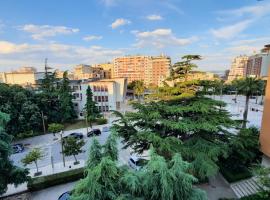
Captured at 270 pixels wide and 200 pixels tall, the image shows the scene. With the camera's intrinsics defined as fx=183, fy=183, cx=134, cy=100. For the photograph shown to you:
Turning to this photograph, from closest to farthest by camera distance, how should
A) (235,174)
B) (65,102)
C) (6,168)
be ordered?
(6,168)
(235,174)
(65,102)

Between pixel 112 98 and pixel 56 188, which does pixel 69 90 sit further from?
pixel 56 188

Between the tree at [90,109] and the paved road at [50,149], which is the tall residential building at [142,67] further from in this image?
the paved road at [50,149]

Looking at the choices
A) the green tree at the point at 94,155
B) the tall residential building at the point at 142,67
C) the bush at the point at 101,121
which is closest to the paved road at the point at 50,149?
the bush at the point at 101,121

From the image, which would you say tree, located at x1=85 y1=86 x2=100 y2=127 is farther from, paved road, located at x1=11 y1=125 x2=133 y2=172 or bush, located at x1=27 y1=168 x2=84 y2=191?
bush, located at x1=27 y1=168 x2=84 y2=191

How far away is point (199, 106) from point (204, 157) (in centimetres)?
286

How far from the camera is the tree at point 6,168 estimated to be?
10180 millimetres

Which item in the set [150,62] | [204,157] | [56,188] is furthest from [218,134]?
[150,62]

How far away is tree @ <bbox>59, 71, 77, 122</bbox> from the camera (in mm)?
33281

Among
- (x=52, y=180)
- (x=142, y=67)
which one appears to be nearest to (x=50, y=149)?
(x=52, y=180)

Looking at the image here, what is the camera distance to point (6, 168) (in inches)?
429

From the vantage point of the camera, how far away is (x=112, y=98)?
124ft

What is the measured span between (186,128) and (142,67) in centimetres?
8643

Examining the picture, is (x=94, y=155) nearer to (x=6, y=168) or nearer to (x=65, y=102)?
(x=6, y=168)

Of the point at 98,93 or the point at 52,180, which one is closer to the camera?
the point at 52,180
